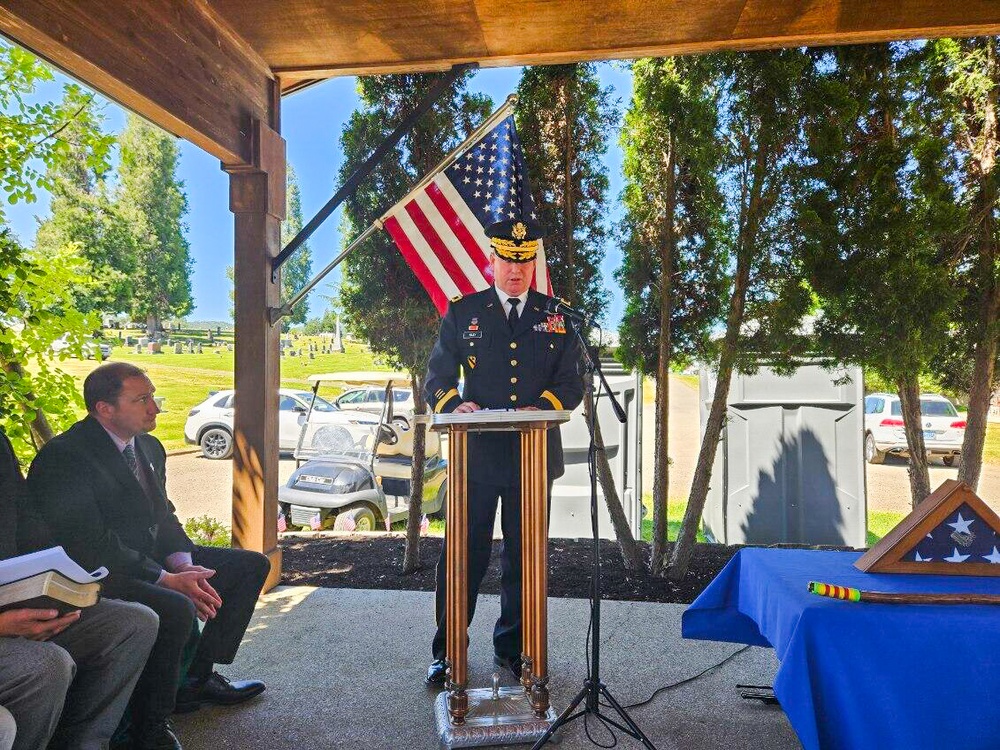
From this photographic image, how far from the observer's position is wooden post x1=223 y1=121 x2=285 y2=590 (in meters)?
3.84

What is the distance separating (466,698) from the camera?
2346 millimetres

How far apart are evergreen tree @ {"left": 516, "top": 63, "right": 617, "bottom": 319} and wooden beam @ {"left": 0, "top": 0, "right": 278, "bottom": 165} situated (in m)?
1.56

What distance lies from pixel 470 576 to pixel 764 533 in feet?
11.2

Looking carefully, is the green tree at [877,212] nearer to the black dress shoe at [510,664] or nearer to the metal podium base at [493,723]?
the black dress shoe at [510,664]

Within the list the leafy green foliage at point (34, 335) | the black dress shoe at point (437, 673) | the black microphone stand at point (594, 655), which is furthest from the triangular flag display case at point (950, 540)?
the leafy green foliage at point (34, 335)

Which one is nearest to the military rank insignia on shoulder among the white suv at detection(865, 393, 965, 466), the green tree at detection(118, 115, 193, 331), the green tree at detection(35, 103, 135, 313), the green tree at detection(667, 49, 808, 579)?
the green tree at detection(667, 49, 808, 579)

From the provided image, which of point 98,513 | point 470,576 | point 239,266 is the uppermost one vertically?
point 239,266

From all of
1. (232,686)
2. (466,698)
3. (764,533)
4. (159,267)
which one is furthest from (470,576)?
(159,267)

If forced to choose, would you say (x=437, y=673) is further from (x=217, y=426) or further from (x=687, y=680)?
(x=217, y=426)

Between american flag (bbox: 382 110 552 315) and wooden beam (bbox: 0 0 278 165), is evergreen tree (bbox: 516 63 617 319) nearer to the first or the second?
american flag (bbox: 382 110 552 315)

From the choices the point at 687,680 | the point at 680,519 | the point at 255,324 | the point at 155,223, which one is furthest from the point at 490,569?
the point at 155,223

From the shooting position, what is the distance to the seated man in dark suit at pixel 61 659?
1700 mm

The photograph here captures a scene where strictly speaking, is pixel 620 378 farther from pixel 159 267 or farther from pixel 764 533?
pixel 159 267

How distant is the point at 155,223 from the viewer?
749cm
